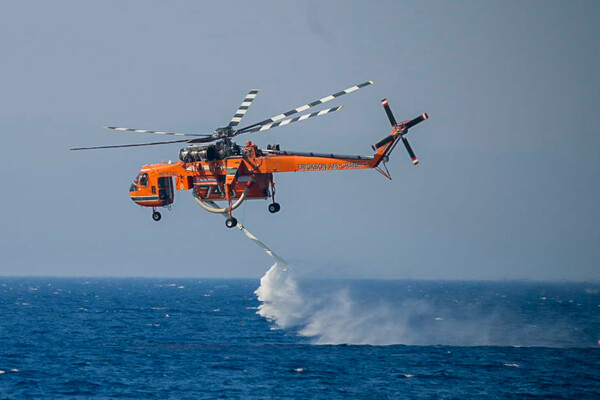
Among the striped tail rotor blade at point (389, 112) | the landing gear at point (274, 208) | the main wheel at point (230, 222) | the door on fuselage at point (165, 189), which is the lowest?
the main wheel at point (230, 222)

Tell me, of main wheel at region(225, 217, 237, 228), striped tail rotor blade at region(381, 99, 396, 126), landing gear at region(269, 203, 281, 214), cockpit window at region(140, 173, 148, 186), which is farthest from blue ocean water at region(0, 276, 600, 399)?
striped tail rotor blade at region(381, 99, 396, 126)

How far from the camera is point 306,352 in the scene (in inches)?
3524

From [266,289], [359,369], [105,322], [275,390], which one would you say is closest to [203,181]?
[275,390]

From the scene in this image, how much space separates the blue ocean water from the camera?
6912 centimetres

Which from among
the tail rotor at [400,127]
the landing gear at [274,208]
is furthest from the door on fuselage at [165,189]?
the tail rotor at [400,127]

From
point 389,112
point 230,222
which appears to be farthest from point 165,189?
point 389,112

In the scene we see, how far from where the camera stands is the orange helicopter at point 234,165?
47.2 metres

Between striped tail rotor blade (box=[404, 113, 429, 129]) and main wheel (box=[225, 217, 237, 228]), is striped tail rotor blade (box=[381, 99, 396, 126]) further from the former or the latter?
main wheel (box=[225, 217, 237, 228])

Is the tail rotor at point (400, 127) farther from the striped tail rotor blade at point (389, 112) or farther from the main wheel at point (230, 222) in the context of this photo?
the main wheel at point (230, 222)

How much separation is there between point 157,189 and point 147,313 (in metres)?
101

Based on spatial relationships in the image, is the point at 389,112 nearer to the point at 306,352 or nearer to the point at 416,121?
the point at 416,121

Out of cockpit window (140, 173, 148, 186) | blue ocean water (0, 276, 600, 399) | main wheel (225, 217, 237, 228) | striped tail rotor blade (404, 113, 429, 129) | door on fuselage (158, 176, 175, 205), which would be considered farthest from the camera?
blue ocean water (0, 276, 600, 399)

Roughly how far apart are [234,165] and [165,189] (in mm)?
6536

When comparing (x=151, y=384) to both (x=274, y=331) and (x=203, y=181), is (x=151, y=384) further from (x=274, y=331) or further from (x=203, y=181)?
(x=274, y=331)
